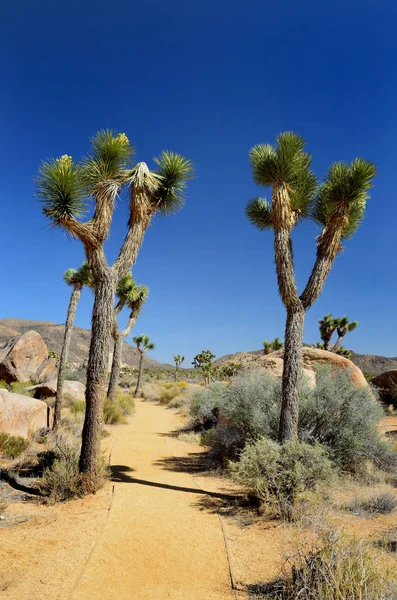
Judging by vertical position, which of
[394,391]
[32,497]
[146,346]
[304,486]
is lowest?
[32,497]

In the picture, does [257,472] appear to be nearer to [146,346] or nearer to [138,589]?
[138,589]

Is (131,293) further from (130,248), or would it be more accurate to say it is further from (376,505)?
(376,505)

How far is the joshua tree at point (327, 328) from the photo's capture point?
27250mm

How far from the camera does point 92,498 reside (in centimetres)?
677

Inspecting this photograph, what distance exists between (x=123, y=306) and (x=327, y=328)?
1543 centimetres

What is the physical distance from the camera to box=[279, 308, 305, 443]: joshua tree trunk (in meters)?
7.29

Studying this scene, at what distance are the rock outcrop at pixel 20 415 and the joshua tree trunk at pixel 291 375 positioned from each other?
6.96 metres

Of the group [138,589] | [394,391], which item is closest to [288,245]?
[138,589]

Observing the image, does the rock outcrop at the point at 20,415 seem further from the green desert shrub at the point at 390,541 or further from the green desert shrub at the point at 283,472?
the green desert shrub at the point at 390,541

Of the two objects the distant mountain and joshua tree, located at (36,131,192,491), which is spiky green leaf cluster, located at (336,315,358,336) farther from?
the distant mountain

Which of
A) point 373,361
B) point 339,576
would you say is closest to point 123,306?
point 339,576

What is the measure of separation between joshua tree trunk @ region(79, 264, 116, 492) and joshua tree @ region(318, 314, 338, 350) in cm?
2269

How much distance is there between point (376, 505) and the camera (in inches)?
248

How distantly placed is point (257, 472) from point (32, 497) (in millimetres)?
4139
